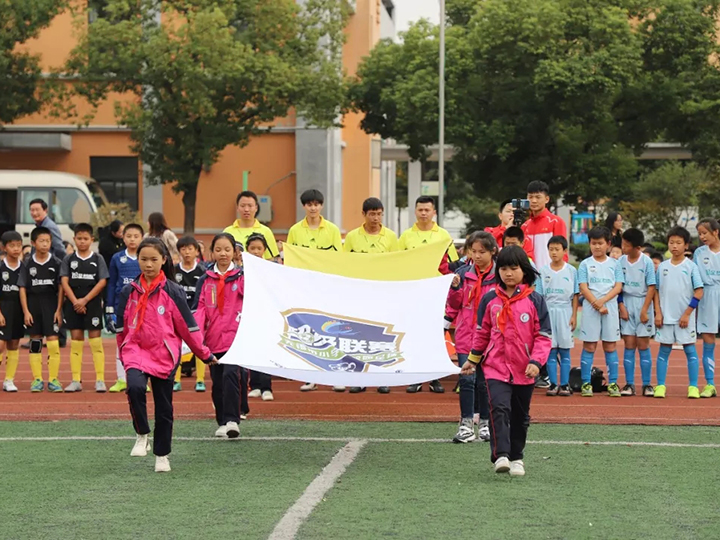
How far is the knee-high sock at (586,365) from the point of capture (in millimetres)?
13102

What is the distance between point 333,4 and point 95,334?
2188 cm

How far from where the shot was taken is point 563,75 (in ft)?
106

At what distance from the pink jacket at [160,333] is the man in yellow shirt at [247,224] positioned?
2.99 m

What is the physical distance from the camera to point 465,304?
9906 mm

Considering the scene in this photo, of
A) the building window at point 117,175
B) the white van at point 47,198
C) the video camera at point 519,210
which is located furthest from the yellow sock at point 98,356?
the building window at point 117,175

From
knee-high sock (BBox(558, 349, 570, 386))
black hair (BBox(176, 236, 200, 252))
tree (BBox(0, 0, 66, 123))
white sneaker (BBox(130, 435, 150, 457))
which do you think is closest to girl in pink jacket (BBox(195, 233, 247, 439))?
white sneaker (BBox(130, 435, 150, 457))

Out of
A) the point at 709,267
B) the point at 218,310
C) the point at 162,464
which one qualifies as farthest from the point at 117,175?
the point at 162,464

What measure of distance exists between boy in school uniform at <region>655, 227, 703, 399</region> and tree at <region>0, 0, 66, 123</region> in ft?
79.0

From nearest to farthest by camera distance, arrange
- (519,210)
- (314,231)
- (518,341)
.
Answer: (518,341) → (314,231) → (519,210)

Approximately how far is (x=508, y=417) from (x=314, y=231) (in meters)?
4.92

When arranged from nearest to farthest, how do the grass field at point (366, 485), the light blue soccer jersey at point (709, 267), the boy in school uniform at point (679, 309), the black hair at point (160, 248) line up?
the grass field at point (366, 485) < the black hair at point (160, 248) < the boy in school uniform at point (679, 309) < the light blue soccer jersey at point (709, 267)

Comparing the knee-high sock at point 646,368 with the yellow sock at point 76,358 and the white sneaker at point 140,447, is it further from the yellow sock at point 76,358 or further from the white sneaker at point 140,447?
the white sneaker at point 140,447

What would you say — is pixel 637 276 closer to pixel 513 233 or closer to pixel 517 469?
pixel 513 233

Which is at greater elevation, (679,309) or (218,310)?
(218,310)
